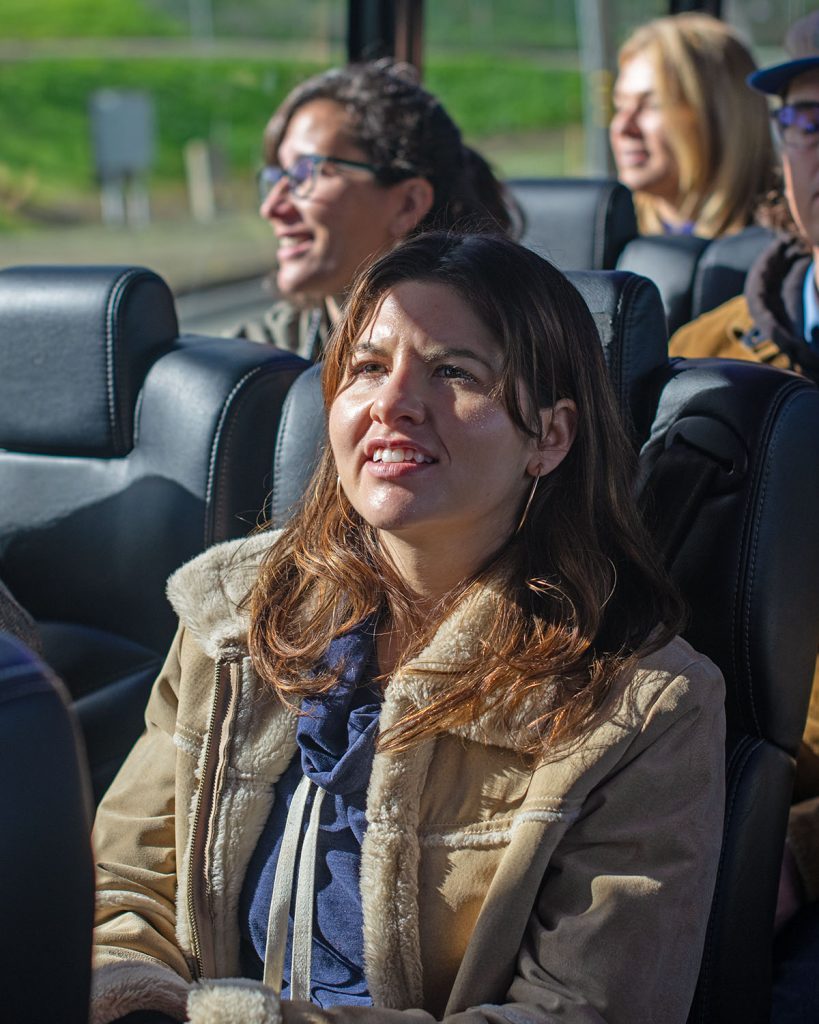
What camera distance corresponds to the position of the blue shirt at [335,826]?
1.35 meters

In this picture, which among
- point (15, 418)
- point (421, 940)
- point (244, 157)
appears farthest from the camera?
point (244, 157)

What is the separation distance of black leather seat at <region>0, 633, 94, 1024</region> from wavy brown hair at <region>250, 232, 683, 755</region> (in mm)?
493

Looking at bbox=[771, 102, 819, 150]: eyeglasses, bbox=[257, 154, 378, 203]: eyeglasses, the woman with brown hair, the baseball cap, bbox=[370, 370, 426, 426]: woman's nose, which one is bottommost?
the woman with brown hair

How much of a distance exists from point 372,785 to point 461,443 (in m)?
0.38

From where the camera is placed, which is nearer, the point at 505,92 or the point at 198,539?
the point at 198,539

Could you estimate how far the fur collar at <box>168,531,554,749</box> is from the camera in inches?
50.8

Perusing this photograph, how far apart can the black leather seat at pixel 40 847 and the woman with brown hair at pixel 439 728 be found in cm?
35

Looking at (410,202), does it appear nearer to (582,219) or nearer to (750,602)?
(582,219)

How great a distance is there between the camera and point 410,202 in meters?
2.66


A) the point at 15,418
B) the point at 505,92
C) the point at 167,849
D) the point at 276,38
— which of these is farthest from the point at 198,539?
the point at 505,92

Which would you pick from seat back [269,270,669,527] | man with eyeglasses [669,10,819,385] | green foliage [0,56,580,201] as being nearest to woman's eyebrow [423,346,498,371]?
seat back [269,270,669,527]

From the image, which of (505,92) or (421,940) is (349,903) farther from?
(505,92)

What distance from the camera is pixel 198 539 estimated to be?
1.97 m

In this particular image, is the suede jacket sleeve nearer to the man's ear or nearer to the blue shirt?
the blue shirt
